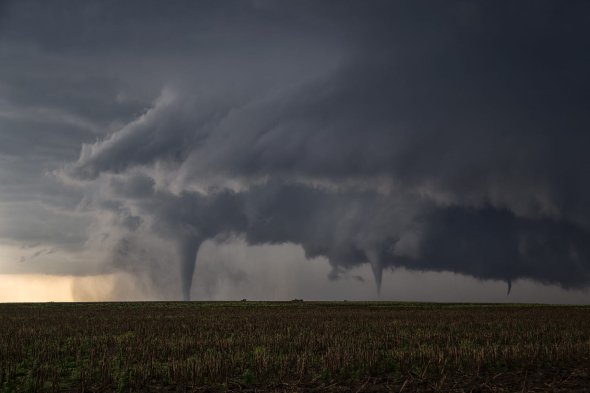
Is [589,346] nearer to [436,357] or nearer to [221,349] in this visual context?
[436,357]

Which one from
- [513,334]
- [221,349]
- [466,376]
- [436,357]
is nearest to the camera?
[466,376]

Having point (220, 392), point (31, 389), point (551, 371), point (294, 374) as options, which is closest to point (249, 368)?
point (294, 374)

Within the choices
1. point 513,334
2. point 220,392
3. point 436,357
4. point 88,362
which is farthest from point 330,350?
point 513,334

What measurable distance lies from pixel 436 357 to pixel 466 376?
9.25 feet

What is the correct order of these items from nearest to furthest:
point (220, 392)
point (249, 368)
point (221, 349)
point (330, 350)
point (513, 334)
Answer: point (220, 392) → point (249, 368) → point (330, 350) → point (221, 349) → point (513, 334)

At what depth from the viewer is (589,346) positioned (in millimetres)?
27281

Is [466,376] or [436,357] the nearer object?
[466,376]

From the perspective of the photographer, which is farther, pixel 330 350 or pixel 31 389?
pixel 330 350

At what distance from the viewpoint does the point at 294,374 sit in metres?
19.7

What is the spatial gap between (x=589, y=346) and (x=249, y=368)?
56.6ft

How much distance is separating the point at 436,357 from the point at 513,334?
1445 centimetres

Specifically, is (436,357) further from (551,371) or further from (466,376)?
(551,371)

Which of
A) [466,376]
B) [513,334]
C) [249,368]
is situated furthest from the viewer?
[513,334]

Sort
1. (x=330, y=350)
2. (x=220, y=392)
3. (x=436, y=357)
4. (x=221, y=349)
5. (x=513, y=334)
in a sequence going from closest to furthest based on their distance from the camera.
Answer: (x=220, y=392) < (x=436, y=357) < (x=330, y=350) < (x=221, y=349) < (x=513, y=334)
